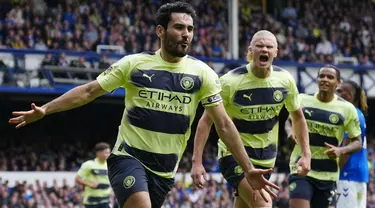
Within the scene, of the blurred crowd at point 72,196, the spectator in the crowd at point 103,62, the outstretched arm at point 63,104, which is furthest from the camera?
the spectator in the crowd at point 103,62

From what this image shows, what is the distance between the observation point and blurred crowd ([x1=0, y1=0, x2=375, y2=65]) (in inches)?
1050

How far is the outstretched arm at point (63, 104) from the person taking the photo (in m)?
7.70

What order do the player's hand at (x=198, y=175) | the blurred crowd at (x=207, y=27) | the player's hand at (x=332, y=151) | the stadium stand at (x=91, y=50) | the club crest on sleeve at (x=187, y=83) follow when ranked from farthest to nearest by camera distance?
the blurred crowd at (x=207, y=27) < the stadium stand at (x=91, y=50) < the player's hand at (x=332, y=151) < the player's hand at (x=198, y=175) < the club crest on sleeve at (x=187, y=83)

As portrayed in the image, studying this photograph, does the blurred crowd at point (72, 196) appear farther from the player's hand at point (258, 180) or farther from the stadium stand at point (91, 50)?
the player's hand at point (258, 180)

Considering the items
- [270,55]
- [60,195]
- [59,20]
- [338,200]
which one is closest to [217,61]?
[59,20]

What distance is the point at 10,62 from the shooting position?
25094 millimetres

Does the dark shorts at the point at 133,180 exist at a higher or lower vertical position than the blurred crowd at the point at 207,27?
higher

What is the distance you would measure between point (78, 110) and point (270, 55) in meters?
20.9

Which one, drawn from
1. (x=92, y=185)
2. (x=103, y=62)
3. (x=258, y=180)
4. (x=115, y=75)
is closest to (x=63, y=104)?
(x=115, y=75)

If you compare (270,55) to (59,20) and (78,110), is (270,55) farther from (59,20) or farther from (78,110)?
(78,110)

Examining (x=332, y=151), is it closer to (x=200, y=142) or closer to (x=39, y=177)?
(x=200, y=142)

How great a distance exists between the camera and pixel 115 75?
27.1 feet

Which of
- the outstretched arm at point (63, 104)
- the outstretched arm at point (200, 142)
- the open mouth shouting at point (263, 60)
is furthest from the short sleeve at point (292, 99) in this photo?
the outstretched arm at point (63, 104)

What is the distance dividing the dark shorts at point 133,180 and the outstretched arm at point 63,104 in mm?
626
